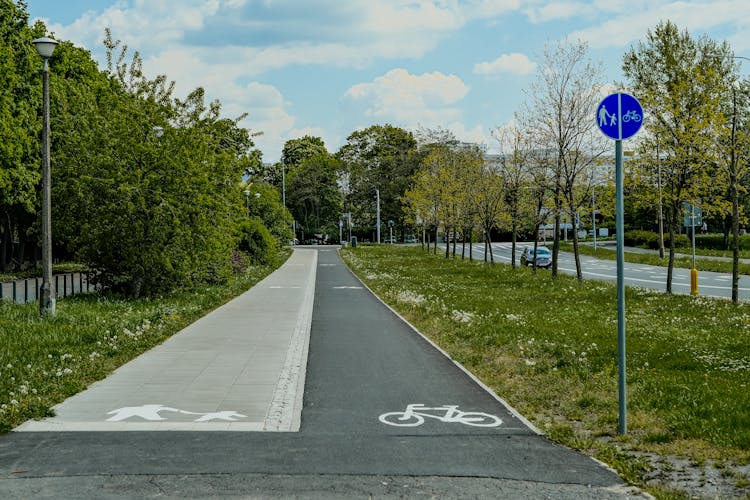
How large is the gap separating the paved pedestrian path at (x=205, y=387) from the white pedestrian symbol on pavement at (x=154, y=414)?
1 cm

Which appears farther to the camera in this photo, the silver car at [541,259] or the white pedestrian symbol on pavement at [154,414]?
the silver car at [541,259]

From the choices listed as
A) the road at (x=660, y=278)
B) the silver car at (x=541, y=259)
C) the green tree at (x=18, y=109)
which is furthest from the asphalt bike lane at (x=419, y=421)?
the silver car at (x=541, y=259)

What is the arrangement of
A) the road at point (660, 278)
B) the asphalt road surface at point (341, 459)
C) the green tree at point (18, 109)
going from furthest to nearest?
the green tree at point (18, 109) → the road at point (660, 278) → the asphalt road surface at point (341, 459)

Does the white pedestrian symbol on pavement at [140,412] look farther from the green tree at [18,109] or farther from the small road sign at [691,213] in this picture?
the green tree at [18,109]

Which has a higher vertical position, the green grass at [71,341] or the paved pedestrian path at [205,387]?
the green grass at [71,341]

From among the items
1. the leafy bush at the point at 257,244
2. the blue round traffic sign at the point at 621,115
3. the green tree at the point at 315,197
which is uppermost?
the green tree at the point at 315,197

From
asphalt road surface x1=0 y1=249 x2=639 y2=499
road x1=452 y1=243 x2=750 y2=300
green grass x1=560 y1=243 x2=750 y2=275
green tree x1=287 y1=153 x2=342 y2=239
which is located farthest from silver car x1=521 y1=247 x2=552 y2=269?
green tree x1=287 y1=153 x2=342 y2=239

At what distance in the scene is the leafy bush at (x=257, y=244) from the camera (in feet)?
142

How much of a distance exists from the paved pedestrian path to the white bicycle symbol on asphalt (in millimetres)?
1026

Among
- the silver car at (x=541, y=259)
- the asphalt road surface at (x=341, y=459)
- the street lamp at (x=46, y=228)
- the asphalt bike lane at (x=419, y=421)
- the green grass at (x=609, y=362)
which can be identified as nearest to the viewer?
the asphalt road surface at (x=341, y=459)

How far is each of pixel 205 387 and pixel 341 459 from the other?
12.5ft

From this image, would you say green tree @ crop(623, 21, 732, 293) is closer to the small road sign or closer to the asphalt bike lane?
the small road sign

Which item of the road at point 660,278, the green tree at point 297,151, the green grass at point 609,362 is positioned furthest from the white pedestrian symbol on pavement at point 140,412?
the green tree at point 297,151

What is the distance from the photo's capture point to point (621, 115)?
7559 mm
